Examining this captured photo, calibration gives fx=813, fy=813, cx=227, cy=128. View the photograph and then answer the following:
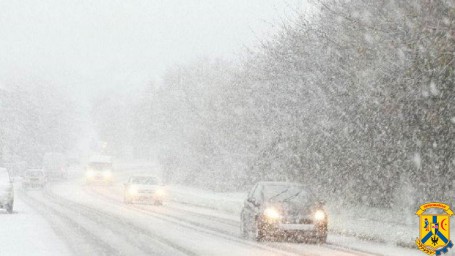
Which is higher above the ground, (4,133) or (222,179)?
(4,133)

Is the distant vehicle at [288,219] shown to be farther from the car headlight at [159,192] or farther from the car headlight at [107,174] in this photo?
the car headlight at [107,174]

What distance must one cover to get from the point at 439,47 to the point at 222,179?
41593 mm

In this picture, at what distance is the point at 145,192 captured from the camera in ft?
129

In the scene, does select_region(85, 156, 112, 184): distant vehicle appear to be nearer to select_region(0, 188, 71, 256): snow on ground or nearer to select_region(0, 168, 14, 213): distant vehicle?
select_region(0, 168, 14, 213): distant vehicle

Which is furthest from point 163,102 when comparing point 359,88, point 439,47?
point 439,47

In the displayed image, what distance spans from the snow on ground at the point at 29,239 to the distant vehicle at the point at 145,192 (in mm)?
14089

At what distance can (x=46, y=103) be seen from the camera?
133750 mm

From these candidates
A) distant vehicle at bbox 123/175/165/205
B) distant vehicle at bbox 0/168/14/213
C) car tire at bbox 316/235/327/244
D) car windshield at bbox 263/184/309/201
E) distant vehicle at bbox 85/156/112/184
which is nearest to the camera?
car tire at bbox 316/235/327/244

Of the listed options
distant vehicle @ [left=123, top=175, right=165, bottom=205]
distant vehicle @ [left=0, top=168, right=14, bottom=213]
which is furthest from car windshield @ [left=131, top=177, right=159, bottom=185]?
distant vehicle @ [left=0, top=168, right=14, bottom=213]

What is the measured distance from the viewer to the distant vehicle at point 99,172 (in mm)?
70125

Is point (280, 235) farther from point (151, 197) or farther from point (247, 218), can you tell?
point (151, 197)

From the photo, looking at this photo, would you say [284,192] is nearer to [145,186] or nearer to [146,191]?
[146,191]

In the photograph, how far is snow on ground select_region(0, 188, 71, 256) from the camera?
15.3 m

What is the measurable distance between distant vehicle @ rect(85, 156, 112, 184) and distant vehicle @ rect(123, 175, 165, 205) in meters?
30.3
